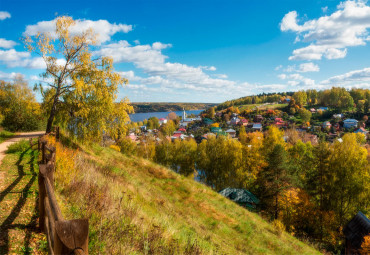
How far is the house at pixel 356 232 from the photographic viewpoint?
18219mm

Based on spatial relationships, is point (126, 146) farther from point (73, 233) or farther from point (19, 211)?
point (73, 233)

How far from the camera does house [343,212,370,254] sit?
59.8 feet

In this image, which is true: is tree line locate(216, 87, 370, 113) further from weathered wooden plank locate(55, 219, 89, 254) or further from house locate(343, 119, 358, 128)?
weathered wooden plank locate(55, 219, 89, 254)

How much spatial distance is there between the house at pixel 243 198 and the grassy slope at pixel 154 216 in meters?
14.6

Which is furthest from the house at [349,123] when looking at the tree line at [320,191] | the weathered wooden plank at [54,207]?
the weathered wooden plank at [54,207]

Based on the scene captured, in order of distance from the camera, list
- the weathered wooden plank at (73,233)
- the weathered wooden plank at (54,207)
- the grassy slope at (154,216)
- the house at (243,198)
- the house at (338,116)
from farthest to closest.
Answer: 1. the house at (338,116)
2. the house at (243,198)
3. the grassy slope at (154,216)
4. the weathered wooden plank at (54,207)
5. the weathered wooden plank at (73,233)

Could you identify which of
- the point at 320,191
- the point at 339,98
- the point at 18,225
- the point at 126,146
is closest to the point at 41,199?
the point at 18,225

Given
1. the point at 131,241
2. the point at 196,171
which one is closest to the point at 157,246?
the point at 131,241

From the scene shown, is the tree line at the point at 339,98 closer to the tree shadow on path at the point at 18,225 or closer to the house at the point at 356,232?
the house at the point at 356,232

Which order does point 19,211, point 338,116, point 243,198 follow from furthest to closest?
point 338,116 < point 243,198 < point 19,211

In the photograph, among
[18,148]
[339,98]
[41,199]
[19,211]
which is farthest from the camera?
[339,98]

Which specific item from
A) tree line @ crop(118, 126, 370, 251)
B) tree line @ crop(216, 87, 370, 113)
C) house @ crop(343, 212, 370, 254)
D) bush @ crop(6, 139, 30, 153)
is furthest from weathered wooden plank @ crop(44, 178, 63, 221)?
tree line @ crop(216, 87, 370, 113)

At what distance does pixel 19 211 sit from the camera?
4.75m

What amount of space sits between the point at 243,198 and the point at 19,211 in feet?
85.7
